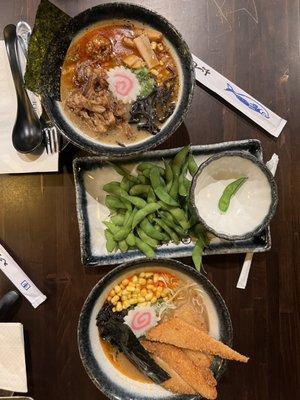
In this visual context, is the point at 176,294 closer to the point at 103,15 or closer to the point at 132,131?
the point at 132,131

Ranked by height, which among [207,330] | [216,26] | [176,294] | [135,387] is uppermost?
[216,26]

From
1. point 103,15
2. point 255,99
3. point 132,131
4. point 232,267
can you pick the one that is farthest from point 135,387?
point 103,15

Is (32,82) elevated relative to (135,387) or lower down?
elevated

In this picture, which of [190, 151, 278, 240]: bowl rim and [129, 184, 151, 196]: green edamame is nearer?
[190, 151, 278, 240]: bowl rim

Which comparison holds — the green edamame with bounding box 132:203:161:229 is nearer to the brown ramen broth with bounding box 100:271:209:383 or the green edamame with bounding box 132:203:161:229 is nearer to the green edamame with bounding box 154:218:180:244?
the green edamame with bounding box 154:218:180:244

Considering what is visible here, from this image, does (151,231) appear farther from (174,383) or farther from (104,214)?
(174,383)

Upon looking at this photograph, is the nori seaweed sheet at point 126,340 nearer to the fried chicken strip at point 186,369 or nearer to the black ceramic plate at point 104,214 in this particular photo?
the fried chicken strip at point 186,369

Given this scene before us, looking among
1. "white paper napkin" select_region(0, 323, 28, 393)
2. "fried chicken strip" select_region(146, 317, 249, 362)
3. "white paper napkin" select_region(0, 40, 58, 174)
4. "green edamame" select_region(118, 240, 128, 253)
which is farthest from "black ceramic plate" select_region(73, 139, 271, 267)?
"white paper napkin" select_region(0, 323, 28, 393)
